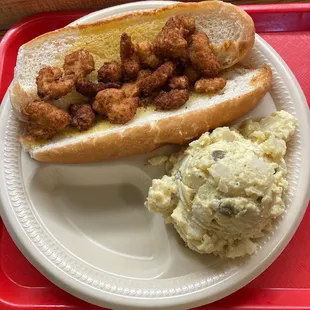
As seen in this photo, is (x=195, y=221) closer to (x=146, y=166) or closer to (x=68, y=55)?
(x=146, y=166)

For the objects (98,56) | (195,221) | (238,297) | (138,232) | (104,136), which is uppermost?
(98,56)

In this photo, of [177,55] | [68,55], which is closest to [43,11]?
[68,55]

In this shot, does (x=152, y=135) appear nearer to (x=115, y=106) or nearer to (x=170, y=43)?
(x=115, y=106)

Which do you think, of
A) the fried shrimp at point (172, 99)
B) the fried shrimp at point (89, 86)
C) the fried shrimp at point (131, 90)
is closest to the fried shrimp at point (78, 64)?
the fried shrimp at point (89, 86)

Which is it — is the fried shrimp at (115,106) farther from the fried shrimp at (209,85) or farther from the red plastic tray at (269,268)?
the red plastic tray at (269,268)

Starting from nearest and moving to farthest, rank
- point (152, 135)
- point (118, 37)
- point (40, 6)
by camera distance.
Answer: point (152, 135), point (118, 37), point (40, 6)

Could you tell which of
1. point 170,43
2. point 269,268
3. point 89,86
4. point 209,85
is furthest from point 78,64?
point 269,268
